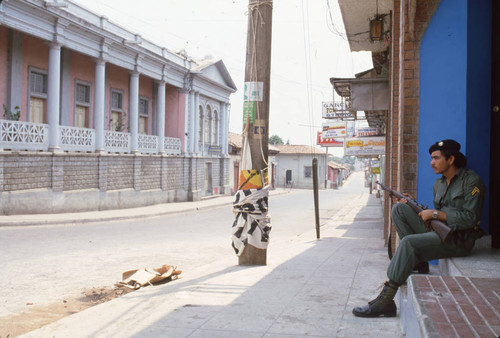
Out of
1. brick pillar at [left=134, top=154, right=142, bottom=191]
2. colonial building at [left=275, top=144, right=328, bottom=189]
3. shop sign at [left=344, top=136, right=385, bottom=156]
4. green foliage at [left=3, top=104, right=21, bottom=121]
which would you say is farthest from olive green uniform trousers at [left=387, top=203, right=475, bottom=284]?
colonial building at [left=275, top=144, right=328, bottom=189]

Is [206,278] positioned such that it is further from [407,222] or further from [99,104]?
[99,104]

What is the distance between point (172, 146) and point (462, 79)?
22.2 meters

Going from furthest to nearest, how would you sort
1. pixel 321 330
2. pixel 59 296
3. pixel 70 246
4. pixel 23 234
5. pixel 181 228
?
1. pixel 181 228
2. pixel 23 234
3. pixel 70 246
4. pixel 59 296
5. pixel 321 330

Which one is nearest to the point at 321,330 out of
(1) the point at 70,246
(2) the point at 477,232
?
(2) the point at 477,232

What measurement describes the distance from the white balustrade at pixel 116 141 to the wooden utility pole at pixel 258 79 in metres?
14.8

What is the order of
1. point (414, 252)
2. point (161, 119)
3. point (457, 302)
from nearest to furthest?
point (457, 302) → point (414, 252) → point (161, 119)

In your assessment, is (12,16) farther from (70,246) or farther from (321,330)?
(321,330)

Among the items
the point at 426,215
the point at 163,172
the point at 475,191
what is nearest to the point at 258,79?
the point at 426,215

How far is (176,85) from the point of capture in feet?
86.6

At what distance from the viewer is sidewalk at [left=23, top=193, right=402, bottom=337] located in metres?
3.53

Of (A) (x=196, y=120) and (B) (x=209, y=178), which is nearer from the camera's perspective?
(A) (x=196, y=120)

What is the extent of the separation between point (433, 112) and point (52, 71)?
50.9 feet

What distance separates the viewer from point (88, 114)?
66.8 ft

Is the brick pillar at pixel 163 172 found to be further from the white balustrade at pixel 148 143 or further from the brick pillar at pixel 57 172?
the brick pillar at pixel 57 172
